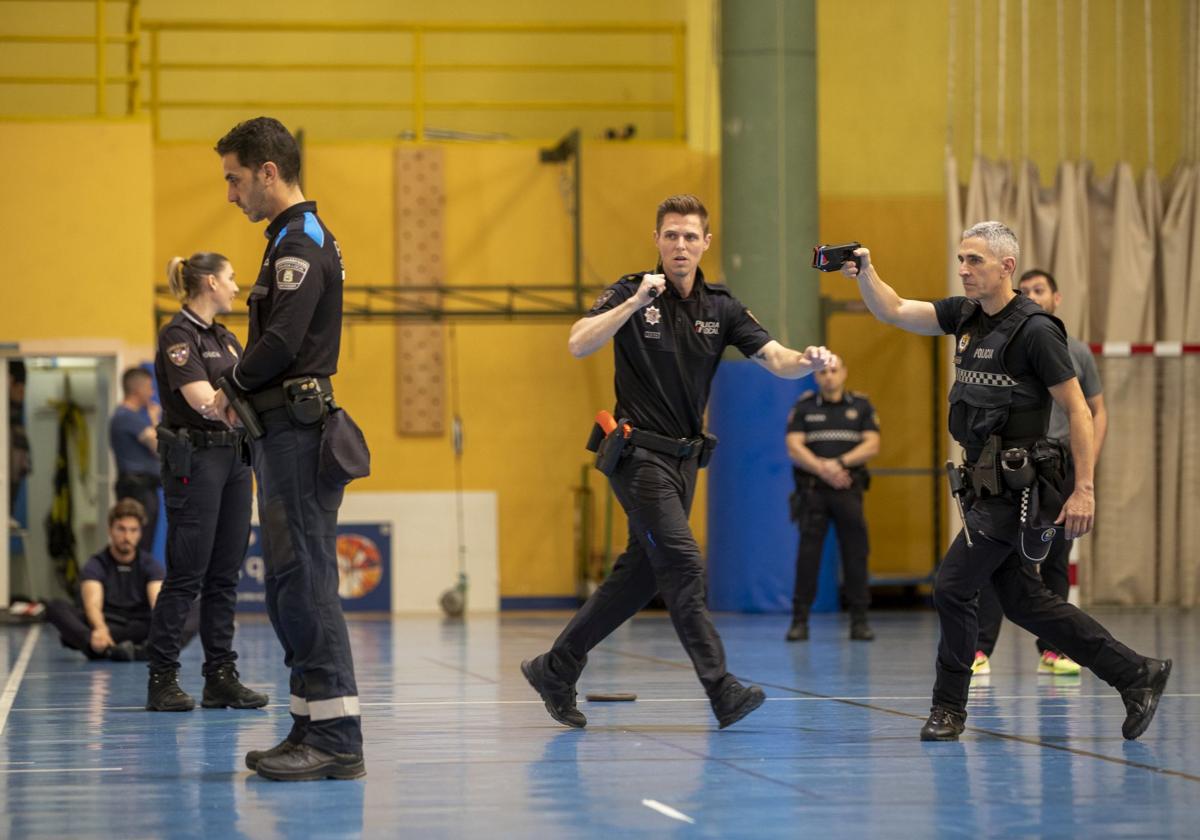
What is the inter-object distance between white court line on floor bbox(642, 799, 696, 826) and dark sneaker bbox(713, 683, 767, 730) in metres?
1.34

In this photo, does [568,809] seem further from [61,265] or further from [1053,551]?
[61,265]

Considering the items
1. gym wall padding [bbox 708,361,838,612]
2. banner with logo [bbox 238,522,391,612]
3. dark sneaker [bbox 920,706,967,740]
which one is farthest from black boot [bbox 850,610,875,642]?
banner with logo [bbox 238,522,391,612]

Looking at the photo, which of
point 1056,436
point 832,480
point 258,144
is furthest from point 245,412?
point 832,480

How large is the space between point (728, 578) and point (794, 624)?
121 inches

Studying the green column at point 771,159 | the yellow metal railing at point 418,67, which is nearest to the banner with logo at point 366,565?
the yellow metal railing at point 418,67

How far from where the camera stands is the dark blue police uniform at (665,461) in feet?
18.7

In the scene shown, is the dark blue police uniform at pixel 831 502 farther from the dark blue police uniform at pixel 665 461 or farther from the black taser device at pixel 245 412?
the black taser device at pixel 245 412

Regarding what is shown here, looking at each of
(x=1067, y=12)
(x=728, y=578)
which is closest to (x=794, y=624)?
(x=728, y=578)

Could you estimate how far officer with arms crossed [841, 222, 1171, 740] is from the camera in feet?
18.1

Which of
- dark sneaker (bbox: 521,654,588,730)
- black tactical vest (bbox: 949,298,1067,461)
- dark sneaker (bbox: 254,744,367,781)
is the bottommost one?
dark sneaker (bbox: 521,654,588,730)

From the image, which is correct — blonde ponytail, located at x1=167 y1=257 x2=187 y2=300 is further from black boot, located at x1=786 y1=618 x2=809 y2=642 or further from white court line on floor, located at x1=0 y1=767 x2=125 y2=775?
black boot, located at x1=786 y1=618 x2=809 y2=642

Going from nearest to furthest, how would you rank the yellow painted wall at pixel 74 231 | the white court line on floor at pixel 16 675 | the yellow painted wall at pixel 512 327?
the white court line on floor at pixel 16 675 → the yellow painted wall at pixel 74 231 → the yellow painted wall at pixel 512 327

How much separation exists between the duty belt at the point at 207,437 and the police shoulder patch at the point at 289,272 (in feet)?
6.65

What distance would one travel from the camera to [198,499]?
6637mm
